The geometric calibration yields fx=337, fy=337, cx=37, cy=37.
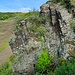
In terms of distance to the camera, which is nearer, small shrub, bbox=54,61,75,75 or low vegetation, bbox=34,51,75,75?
small shrub, bbox=54,61,75,75

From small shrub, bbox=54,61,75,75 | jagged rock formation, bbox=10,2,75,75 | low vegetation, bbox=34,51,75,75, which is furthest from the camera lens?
jagged rock formation, bbox=10,2,75,75

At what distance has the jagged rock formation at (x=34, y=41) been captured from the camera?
52.9 ft

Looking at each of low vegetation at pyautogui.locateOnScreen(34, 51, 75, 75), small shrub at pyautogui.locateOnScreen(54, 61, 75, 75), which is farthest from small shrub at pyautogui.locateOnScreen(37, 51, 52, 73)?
small shrub at pyautogui.locateOnScreen(54, 61, 75, 75)

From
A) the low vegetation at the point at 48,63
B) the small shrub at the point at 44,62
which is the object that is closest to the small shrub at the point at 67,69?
the low vegetation at the point at 48,63

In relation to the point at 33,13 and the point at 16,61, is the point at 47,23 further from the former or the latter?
the point at 16,61

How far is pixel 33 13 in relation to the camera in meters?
17.5

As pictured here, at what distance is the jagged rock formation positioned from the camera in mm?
16109

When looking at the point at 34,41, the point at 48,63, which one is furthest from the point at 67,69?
the point at 34,41

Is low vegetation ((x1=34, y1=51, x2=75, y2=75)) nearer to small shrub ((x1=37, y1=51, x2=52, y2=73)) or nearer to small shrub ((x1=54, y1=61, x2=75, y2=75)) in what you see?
small shrub ((x1=37, y1=51, x2=52, y2=73))

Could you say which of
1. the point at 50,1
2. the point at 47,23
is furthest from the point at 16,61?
the point at 50,1

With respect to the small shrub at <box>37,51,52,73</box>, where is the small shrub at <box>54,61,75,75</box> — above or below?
below

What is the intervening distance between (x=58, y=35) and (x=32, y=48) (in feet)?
4.70

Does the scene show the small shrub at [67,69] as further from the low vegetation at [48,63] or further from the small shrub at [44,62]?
the small shrub at [44,62]

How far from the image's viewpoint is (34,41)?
1639 centimetres
